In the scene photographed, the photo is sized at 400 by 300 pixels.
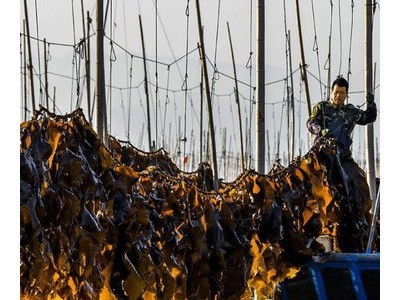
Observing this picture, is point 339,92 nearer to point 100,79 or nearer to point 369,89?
point 369,89

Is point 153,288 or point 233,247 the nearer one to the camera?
point 153,288

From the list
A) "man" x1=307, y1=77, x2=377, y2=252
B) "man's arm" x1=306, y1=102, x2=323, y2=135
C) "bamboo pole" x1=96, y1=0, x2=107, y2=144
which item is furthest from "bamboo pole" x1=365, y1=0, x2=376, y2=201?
"bamboo pole" x1=96, y1=0, x2=107, y2=144

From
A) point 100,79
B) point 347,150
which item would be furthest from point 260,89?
point 100,79

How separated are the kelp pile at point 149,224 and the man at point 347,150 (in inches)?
4.0

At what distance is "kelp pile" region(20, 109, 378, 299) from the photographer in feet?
20.7

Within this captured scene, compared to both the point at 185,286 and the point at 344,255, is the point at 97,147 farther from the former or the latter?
the point at 344,255

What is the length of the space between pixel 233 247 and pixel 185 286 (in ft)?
2.09

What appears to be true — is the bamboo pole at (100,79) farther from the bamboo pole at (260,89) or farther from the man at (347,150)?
the man at (347,150)

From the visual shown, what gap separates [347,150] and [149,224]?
3036 mm

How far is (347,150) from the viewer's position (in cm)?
956

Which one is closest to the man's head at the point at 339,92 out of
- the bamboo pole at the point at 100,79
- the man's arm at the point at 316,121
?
the man's arm at the point at 316,121

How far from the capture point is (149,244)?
23.6 feet

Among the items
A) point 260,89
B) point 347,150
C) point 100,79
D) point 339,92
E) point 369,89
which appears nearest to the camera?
A: point 100,79
